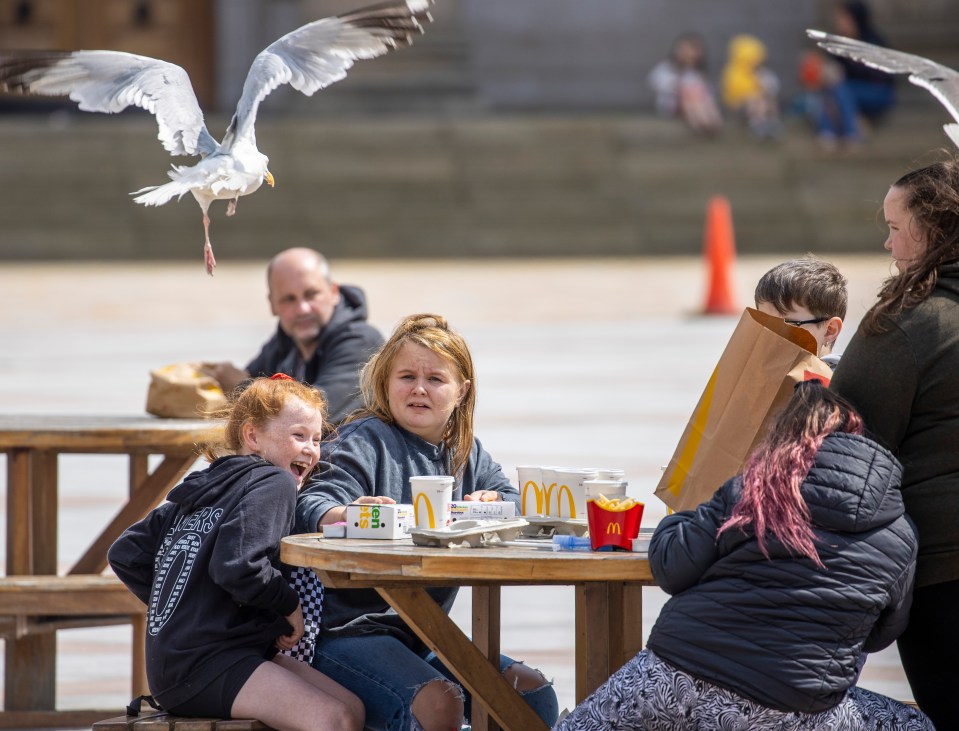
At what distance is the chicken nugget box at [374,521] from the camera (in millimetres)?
3729

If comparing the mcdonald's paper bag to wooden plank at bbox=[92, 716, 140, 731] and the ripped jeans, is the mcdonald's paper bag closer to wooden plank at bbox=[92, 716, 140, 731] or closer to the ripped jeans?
the ripped jeans

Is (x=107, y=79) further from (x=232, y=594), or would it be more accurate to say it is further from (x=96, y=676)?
(x=96, y=676)

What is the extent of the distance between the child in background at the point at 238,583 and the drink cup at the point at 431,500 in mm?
391

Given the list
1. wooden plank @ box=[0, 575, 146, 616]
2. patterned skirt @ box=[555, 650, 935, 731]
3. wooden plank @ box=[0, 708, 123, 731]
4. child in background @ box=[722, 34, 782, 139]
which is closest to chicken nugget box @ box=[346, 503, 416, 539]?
patterned skirt @ box=[555, 650, 935, 731]

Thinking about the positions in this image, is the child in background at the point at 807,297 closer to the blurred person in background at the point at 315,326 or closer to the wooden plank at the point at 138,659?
the blurred person in background at the point at 315,326

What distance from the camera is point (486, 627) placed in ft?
13.1

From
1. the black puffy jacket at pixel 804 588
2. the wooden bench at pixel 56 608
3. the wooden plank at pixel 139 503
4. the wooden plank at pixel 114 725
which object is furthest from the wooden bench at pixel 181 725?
the wooden plank at pixel 139 503

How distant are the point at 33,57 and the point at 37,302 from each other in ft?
47.7

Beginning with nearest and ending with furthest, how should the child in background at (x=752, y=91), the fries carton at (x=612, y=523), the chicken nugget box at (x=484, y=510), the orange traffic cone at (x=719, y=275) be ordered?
the fries carton at (x=612, y=523) < the chicken nugget box at (x=484, y=510) < the orange traffic cone at (x=719, y=275) < the child in background at (x=752, y=91)

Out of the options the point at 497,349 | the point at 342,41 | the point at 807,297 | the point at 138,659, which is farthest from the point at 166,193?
the point at 497,349

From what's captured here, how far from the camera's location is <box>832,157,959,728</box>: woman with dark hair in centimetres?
345

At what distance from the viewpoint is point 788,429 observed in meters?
3.33

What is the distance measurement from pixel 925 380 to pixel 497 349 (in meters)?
11.0

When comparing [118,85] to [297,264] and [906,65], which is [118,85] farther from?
[906,65]
